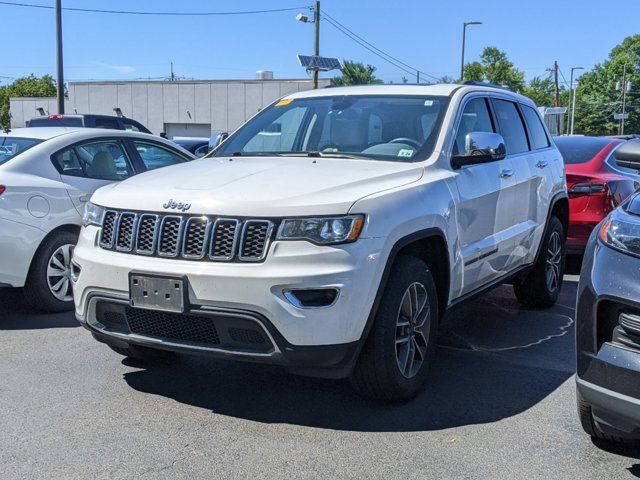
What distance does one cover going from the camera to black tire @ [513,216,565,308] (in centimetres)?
627

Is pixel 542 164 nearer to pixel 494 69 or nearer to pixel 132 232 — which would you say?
pixel 132 232

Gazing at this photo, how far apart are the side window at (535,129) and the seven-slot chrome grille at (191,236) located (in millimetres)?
3485

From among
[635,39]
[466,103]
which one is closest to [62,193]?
[466,103]

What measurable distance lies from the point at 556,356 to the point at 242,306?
8.66ft

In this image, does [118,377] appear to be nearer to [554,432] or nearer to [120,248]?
[120,248]

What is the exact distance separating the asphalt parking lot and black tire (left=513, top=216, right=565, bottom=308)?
1.09 m

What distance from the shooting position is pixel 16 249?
5688 mm

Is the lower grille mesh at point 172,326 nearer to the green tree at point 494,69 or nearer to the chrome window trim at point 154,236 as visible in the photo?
the chrome window trim at point 154,236

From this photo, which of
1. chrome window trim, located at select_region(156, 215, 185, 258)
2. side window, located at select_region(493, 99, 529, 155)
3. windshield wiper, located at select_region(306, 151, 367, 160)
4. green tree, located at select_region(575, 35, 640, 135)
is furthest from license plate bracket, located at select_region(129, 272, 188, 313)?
green tree, located at select_region(575, 35, 640, 135)

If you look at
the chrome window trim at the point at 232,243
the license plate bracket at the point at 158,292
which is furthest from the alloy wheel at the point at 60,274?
the chrome window trim at the point at 232,243

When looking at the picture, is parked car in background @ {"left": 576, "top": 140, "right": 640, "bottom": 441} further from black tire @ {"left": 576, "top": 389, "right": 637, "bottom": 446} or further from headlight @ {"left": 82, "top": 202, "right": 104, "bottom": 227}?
headlight @ {"left": 82, "top": 202, "right": 104, "bottom": 227}

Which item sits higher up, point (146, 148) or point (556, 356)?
point (146, 148)

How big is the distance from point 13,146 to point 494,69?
2835 inches

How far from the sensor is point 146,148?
23.8 ft
